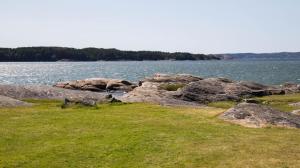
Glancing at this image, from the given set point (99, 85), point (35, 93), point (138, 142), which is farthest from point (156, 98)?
point (99, 85)

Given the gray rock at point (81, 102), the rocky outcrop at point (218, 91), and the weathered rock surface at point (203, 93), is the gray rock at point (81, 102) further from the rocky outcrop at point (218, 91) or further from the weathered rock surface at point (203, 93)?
the rocky outcrop at point (218, 91)

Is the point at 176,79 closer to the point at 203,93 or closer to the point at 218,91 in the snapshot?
the point at 218,91

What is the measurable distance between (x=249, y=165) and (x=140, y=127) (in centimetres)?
1002

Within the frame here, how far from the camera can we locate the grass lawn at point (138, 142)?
21828mm

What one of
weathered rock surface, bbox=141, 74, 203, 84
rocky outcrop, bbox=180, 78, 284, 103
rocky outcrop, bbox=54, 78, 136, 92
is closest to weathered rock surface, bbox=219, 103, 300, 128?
rocky outcrop, bbox=180, 78, 284, 103

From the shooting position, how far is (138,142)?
25.3 metres

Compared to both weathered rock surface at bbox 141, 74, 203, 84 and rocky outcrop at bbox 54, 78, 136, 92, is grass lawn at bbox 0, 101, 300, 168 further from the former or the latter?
rocky outcrop at bbox 54, 78, 136, 92

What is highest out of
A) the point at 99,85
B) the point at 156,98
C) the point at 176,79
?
the point at 156,98

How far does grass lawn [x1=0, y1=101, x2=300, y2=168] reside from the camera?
21.8m

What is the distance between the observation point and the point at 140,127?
29703 mm

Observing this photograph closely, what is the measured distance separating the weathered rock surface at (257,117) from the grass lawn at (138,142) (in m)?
1.06

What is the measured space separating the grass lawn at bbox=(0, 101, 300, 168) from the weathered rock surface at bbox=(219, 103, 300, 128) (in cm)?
106

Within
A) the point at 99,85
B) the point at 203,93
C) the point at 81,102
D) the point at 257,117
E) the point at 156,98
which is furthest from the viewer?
the point at 99,85

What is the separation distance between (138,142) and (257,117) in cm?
1105
